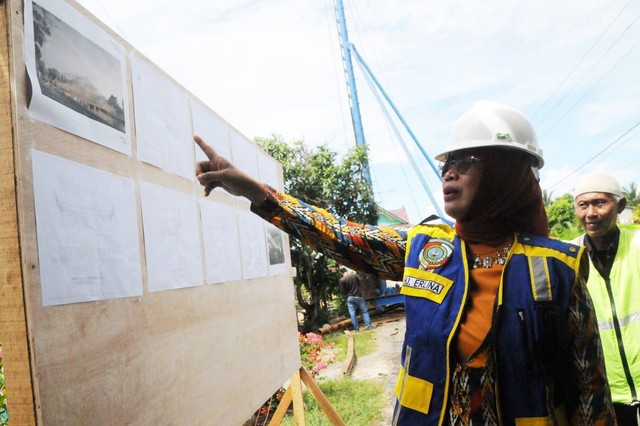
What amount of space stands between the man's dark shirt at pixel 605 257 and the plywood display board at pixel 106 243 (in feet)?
6.30

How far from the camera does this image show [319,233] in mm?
1473

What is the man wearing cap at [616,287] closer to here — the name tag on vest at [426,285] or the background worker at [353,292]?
the name tag on vest at [426,285]

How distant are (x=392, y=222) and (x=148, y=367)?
1663cm

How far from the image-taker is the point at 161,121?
5.63 feet

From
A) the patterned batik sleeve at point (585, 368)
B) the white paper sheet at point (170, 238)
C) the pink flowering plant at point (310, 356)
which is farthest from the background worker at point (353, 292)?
the patterned batik sleeve at point (585, 368)

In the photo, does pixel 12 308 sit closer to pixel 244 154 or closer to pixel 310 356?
pixel 244 154

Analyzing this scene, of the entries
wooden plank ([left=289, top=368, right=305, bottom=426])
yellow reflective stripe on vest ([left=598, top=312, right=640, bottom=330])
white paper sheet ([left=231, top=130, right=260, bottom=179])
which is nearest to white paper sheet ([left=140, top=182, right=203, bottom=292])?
white paper sheet ([left=231, top=130, right=260, bottom=179])

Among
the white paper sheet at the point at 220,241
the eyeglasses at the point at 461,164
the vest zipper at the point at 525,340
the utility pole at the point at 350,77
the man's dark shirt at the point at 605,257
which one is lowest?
the vest zipper at the point at 525,340

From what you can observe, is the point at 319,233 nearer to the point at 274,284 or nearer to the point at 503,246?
the point at 503,246

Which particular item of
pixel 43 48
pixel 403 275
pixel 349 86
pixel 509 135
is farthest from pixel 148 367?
pixel 349 86

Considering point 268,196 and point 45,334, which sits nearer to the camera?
point 45,334

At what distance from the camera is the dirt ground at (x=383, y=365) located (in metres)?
5.93

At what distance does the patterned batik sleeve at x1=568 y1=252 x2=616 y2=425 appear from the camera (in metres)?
1.26

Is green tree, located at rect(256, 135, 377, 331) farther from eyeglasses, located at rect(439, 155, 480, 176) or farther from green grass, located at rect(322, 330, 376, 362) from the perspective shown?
eyeglasses, located at rect(439, 155, 480, 176)
